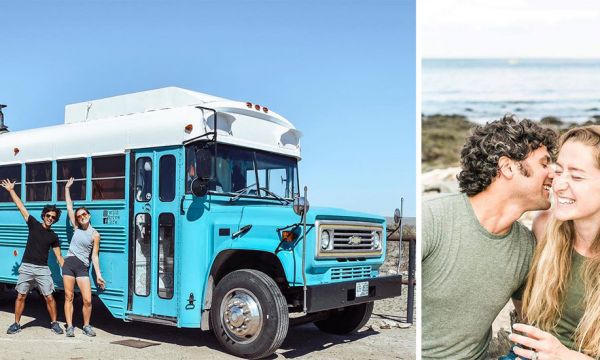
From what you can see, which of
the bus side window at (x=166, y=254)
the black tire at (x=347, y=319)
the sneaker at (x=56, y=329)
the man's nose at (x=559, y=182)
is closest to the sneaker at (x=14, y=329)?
the sneaker at (x=56, y=329)

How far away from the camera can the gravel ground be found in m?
4.27

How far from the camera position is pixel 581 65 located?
2.52 m

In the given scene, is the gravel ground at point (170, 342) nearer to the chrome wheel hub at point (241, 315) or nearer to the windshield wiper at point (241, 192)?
the chrome wheel hub at point (241, 315)

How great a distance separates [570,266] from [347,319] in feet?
9.76

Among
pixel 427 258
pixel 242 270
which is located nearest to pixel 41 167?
pixel 242 270

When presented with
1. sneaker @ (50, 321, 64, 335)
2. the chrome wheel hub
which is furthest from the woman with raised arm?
the chrome wheel hub

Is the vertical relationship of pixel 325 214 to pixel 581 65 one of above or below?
below

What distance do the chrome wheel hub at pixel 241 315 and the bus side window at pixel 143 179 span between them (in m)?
0.90

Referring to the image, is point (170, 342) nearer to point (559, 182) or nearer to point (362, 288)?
point (362, 288)

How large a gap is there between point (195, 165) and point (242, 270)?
2.40 ft

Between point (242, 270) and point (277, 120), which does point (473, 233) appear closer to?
point (242, 270)

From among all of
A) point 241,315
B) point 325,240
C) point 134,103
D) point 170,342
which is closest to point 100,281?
point 170,342

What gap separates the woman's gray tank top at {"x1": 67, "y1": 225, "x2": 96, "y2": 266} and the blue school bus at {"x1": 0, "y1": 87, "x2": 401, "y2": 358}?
107 millimetres

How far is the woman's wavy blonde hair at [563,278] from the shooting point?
2189 mm
